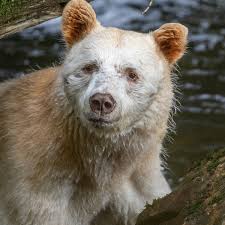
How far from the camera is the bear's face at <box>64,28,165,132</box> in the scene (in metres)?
6.94

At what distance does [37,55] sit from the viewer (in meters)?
14.4

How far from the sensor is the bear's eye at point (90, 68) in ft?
23.7

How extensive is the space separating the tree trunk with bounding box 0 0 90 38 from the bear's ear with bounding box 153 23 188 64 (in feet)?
5.35

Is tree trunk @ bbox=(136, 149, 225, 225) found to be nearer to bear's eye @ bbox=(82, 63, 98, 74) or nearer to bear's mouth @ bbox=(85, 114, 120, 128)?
bear's mouth @ bbox=(85, 114, 120, 128)

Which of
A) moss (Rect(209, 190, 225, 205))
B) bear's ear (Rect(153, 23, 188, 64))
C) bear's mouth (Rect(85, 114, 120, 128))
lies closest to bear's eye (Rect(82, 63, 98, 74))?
bear's mouth (Rect(85, 114, 120, 128))

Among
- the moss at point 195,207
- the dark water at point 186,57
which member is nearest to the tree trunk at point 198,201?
the moss at point 195,207

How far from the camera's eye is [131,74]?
286 inches

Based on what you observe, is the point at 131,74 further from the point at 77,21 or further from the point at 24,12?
the point at 24,12

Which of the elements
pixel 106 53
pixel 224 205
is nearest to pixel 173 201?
pixel 224 205

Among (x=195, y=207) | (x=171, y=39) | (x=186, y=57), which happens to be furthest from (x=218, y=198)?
(x=186, y=57)

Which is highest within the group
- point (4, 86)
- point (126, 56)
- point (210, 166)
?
point (126, 56)

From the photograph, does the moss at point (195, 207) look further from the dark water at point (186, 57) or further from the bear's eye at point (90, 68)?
the dark water at point (186, 57)

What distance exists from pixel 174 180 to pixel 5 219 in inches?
156

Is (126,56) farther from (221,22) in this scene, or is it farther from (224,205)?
(221,22)
